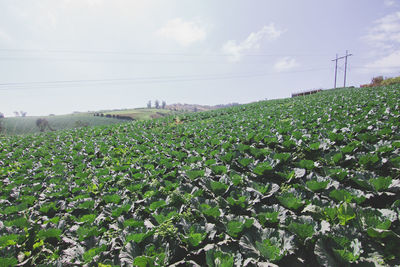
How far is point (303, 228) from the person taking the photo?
6.67 ft

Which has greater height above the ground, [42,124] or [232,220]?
[232,220]

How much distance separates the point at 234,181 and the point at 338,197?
1525 millimetres

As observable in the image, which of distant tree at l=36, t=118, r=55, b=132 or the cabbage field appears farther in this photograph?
distant tree at l=36, t=118, r=55, b=132

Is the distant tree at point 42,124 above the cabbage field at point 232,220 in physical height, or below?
below

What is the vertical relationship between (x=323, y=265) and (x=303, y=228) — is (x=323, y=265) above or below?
below

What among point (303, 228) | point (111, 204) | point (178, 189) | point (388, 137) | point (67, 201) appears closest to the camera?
point (303, 228)

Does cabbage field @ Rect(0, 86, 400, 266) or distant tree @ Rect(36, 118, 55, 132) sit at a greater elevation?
cabbage field @ Rect(0, 86, 400, 266)

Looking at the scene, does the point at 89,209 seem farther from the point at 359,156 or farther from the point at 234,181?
the point at 359,156

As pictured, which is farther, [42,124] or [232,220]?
[42,124]

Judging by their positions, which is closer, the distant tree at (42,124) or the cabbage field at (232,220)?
the cabbage field at (232,220)

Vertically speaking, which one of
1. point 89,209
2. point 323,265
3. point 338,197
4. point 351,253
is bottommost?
point 89,209

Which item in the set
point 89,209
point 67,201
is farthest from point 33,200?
point 89,209

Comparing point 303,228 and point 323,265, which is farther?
point 303,228

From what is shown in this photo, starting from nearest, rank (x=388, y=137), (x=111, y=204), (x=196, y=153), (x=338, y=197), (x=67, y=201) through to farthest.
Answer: (x=338, y=197) < (x=111, y=204) < (x=67, y=201) < (x=388, y=137) < (x=196, y=153)
